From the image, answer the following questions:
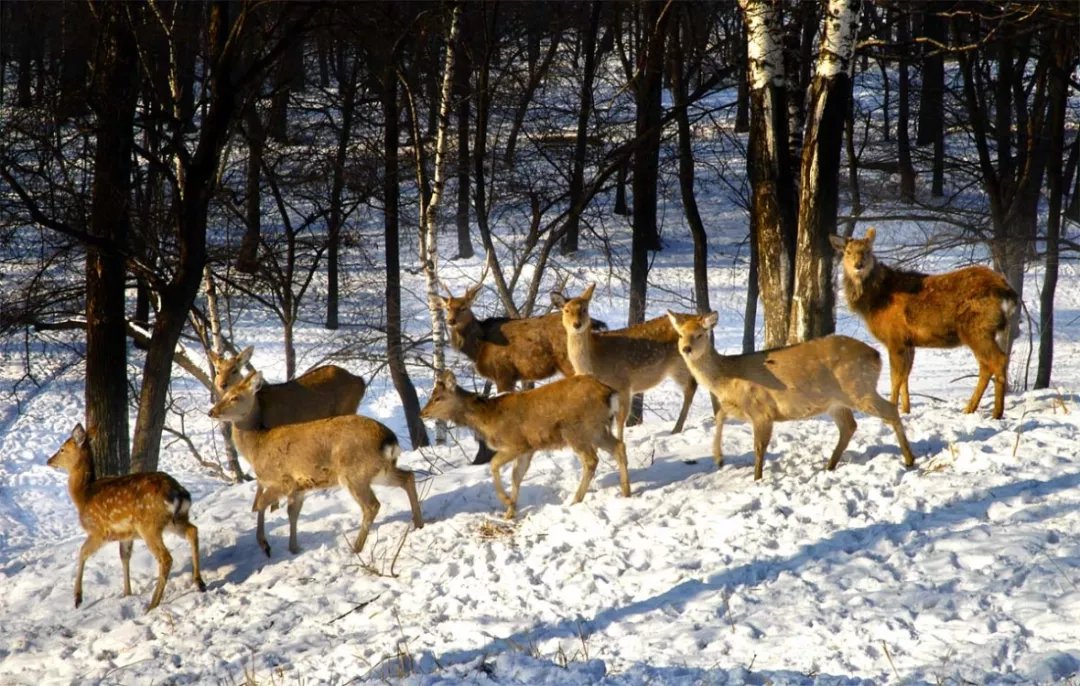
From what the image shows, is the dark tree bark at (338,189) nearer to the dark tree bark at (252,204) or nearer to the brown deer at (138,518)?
the dark tree bark at (252,204)

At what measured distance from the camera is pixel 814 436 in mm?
10391

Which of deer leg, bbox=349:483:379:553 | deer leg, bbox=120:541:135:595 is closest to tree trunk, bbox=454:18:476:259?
deer leg, bbox=349:483:379:553

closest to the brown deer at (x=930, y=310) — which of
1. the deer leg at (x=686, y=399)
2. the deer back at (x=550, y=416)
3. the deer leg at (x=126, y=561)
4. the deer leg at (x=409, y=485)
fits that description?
the deer leg at (x=686, y=399)

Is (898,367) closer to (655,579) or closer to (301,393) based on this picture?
(655,579)

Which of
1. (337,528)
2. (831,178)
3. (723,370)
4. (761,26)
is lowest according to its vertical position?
(337,528)

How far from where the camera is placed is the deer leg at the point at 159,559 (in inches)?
355

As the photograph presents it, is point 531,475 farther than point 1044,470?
Yes

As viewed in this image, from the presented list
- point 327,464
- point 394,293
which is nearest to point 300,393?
point 327,464

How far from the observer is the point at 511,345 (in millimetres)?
13148

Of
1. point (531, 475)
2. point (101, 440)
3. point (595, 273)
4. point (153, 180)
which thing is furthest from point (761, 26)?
point (595, 273)

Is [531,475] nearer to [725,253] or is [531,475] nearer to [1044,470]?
[1044,470]

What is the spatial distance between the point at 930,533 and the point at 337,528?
15.2 ft

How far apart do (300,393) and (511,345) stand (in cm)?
267

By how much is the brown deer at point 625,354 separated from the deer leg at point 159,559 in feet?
13.9
